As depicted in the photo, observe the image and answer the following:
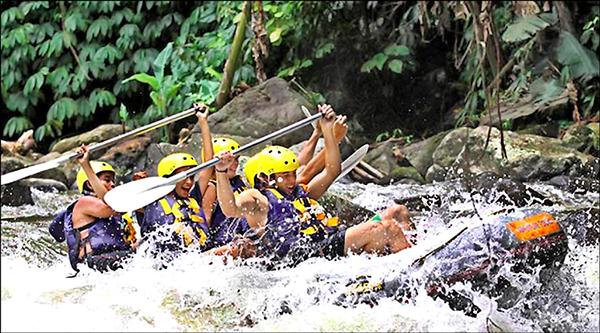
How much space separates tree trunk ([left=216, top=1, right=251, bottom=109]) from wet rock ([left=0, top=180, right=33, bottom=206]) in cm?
269

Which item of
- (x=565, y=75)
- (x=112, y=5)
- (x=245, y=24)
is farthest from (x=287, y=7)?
(x=565, y=75)

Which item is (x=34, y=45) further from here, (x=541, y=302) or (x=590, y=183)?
(x=541, y=302)

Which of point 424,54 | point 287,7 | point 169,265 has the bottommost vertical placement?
point 424,54

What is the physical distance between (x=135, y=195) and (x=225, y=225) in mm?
603

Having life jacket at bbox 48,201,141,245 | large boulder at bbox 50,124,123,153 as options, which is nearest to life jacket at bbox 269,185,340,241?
life jacket at bbox 48,201,141,245

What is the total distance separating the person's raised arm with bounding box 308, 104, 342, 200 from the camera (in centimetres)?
517

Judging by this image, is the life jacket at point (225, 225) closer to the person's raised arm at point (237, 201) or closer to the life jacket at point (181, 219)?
the life jacket at point (181, 219)

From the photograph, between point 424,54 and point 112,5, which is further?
point 112,5

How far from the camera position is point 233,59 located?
404 inches

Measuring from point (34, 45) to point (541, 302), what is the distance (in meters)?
9.74

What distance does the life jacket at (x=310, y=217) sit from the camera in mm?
4922

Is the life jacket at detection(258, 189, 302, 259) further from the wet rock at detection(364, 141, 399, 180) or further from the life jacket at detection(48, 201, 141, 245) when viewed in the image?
the wet rock at detection(364, 141, 399, 180)

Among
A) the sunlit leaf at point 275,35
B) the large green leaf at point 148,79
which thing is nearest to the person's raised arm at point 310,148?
the sunlit leaf at point 275,35

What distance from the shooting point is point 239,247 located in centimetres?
496
